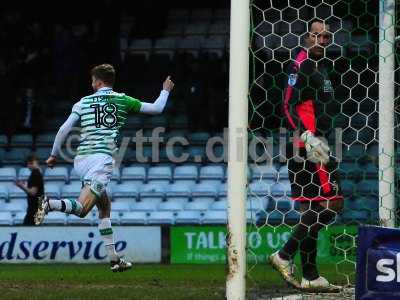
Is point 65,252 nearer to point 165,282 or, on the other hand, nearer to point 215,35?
point 165,282

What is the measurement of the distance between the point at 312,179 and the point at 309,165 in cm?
10

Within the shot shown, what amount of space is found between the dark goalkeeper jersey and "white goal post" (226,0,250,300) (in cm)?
91

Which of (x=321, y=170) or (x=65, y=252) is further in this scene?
(x=65, y=252)

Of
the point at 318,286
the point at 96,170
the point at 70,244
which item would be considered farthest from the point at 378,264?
the point at 70,244

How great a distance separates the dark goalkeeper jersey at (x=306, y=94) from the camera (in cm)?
664

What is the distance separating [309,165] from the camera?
661cm

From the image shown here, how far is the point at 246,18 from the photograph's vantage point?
580 cm

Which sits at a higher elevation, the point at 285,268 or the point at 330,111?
the point at 330,111

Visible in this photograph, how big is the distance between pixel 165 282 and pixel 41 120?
9.31m

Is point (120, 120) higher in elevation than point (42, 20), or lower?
lower

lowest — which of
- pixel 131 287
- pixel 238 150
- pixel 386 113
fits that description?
pixel 131 287

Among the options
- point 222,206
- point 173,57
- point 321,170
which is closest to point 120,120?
point 321,170

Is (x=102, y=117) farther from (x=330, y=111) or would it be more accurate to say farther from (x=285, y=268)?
(x=285, y=268)

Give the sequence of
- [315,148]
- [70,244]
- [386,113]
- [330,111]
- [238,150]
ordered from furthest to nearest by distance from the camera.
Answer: [70,244] < [330,111] < [315,148] < [386,113] < [238,150]
